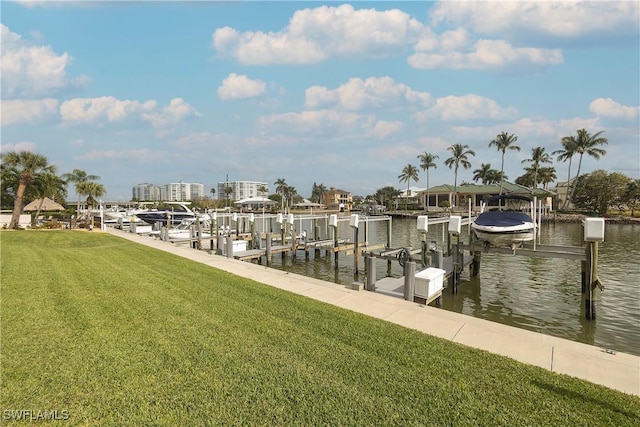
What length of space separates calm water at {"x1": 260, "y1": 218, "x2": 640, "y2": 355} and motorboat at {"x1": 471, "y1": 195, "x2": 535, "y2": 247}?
5.10 ft

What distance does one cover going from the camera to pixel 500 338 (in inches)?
230

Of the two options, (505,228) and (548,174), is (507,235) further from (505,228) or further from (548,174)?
(548,174)

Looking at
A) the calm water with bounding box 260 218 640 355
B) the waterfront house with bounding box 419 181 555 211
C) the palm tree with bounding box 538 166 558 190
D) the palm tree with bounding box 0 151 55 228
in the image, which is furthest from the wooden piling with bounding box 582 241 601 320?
the palm tree with bounding box 538 166 558 190

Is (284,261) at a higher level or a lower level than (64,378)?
lower

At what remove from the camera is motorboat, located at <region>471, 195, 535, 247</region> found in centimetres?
1160

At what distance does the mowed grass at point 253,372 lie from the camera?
347 cm

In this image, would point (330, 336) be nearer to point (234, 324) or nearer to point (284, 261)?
point (234, 324)

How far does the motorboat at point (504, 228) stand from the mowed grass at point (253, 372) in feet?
24.6

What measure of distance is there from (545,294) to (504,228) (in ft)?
10.8

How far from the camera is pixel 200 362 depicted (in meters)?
4.44

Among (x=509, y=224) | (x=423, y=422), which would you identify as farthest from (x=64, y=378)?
(x=509, y=224)

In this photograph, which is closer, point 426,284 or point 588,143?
point 426,284

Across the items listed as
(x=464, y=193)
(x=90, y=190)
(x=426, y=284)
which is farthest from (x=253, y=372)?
(x=464, y=193)

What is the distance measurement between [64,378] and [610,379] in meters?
6.90
